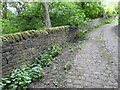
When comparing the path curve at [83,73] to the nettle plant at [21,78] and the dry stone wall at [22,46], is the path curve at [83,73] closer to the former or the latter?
the nettle plant at [21,78]

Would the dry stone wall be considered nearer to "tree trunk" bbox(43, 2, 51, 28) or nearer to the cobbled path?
the cobbled path

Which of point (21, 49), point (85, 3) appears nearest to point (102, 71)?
point (21, 49)

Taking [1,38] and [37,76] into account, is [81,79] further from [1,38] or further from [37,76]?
[1,38]

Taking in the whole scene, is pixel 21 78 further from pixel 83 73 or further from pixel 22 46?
pixel 83 73

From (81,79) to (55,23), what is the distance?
20.3ft

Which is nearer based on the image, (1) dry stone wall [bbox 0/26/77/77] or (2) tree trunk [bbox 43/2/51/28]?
(1) dry stone wall [bbox 0/26/77/77]

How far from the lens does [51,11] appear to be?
406 inches

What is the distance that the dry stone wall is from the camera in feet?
13.5

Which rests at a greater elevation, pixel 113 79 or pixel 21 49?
pixel 21 49

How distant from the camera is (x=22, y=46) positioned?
15.9ft

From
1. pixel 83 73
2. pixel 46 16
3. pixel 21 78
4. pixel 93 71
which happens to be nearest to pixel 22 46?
pixel 21 78

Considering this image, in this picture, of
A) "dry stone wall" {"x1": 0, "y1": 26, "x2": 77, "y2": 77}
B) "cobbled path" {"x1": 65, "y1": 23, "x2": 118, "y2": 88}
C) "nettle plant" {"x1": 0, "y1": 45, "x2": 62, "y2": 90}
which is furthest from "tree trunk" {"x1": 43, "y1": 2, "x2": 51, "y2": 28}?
"nettle plant" {"x1": 0, "y1": 45, "x2": 62, "y2": 90}

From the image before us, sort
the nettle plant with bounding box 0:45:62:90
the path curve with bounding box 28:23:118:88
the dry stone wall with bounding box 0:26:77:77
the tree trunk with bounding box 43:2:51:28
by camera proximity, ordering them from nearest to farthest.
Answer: the nettle plant with bounding box 0:45:62:90 → the dry stone wall with bounding box 0:26:77:77 → the path curve with bounding box 28:23:118:88 → the tree trunk with bounding box 43:2:51:28

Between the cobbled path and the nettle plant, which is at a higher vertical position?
the nettle plant
